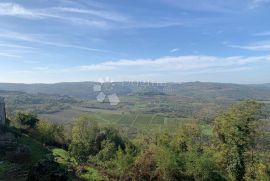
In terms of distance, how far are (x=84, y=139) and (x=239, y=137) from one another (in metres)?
30.5

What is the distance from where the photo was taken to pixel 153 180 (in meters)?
41.6

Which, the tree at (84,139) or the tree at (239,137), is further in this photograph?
the tree at (84,139)

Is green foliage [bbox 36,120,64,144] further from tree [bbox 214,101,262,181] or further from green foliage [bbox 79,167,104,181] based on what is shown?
tree [bbox 214,101,262,181]

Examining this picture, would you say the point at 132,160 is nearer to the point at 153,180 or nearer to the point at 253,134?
the point at 153,180

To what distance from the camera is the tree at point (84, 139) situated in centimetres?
5328

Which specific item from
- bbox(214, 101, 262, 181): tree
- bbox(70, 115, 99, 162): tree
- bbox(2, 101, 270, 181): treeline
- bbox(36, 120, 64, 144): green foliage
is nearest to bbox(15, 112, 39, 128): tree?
bbox(36, 120, 64, 144): green foliage

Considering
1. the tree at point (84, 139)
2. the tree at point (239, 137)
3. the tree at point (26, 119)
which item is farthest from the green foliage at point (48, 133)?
the tree at point (239, 137)

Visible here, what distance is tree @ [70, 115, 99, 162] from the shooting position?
5328 centimetres

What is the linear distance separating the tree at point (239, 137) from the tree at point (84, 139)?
2251cm

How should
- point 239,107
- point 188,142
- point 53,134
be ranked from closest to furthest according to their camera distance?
point 239,107 → point 188,142 → point 53,134

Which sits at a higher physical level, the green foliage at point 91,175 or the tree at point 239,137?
the tree at point 239,137

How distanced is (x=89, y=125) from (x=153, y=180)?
108 ft

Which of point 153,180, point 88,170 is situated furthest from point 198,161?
point 88,170

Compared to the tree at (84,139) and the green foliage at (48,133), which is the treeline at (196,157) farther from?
the green foliage at (48,133)
